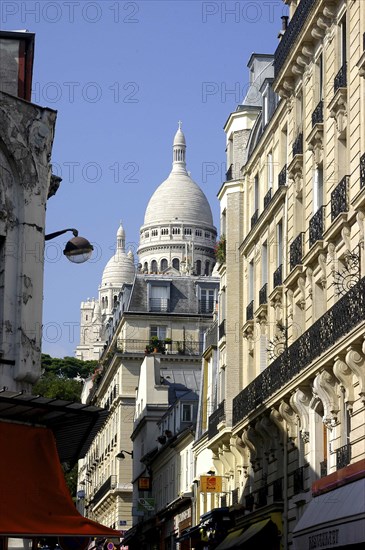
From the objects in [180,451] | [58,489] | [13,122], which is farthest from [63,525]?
[180,451]

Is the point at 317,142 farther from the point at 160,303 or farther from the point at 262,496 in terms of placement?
the point at 160,303

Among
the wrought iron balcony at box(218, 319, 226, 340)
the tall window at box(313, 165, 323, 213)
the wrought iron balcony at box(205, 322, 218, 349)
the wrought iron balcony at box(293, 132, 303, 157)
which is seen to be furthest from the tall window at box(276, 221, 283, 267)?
the wrought iron balcony at box(205, 322, 218, 349)

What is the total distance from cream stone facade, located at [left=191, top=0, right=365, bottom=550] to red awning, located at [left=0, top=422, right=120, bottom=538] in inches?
198

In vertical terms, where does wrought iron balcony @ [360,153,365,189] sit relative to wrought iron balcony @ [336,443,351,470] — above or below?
above

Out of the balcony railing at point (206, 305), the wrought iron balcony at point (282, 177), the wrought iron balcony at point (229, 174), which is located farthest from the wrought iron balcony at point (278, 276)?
the balcony railing at point (206, 305)

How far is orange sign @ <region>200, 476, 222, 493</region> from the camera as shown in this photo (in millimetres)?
51125

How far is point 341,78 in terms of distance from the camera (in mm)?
33688

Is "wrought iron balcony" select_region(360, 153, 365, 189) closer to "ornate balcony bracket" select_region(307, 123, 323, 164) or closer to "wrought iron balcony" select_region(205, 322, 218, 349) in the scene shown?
"ornate balcony bracket" select_region(307, 123, 323, 164)

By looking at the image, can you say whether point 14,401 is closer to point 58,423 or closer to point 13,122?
point 58,423

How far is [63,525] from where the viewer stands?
22094 millimetres

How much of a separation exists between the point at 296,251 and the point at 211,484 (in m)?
15.6

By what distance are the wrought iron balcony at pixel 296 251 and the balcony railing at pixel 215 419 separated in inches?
468

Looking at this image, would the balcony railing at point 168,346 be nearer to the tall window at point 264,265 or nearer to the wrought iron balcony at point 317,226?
the tall window at point 264,265

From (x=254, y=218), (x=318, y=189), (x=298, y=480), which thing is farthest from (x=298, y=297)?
(x=254, y=218)
